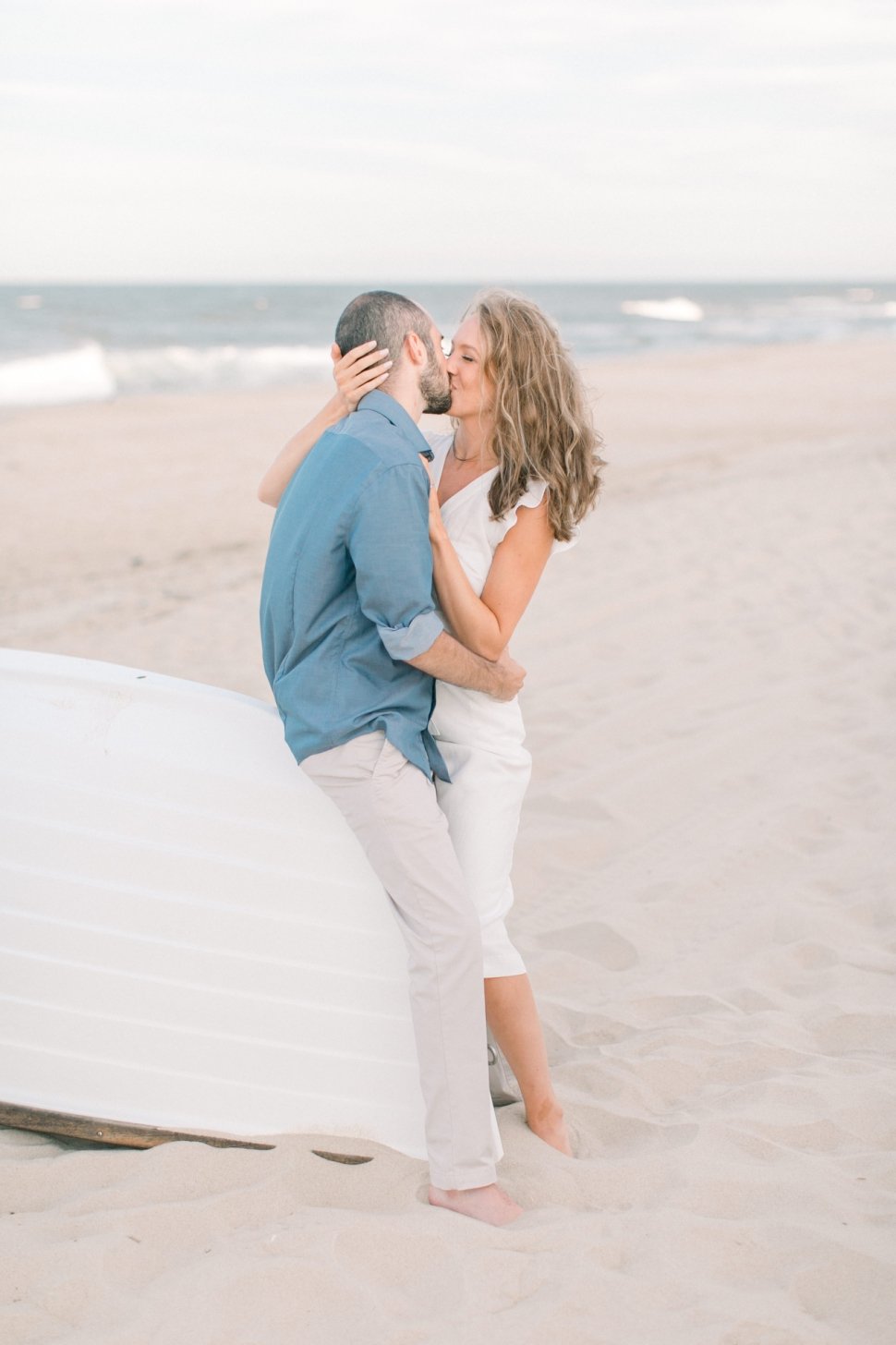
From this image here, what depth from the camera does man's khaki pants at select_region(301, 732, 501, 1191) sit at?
8.14ft

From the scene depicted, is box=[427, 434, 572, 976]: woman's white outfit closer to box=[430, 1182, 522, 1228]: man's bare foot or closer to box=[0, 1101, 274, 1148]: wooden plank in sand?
box=[430, 1182, 522, 1228]: man's bare foot

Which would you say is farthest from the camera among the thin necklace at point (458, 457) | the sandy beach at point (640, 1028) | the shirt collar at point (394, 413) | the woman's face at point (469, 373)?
the thin necklace at point (458, 457)

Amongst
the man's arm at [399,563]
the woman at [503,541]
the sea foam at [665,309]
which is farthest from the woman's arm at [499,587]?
the sea foam at [665,309]

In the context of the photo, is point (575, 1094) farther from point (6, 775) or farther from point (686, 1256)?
point (6, 775)

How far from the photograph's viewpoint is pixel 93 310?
1906 inches

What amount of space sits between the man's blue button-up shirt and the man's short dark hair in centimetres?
14

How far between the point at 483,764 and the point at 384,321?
1001 millimetres

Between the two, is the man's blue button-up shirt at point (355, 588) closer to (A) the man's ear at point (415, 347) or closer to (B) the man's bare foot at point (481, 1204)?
(A) the man's ear at point (415, 347)

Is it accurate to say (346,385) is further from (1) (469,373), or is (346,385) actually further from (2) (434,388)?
(1) (469,373)

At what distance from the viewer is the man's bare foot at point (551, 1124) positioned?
2.77 metres

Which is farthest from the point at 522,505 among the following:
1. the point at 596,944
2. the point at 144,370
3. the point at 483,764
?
the point at 144,370

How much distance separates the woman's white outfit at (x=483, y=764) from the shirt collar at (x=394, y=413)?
0.29 meters

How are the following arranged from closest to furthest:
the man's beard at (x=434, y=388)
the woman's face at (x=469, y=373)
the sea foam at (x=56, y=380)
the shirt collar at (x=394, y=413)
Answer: the shirt collar at (x=394, y=413) → the man's beard at (x=434, y=388) → the woman's face at (x=469, y=373) → the sea foam at (x=56, y=380)

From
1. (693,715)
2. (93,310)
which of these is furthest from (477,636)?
(93,310)
